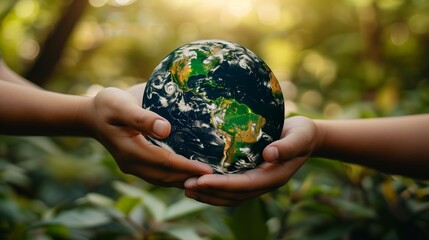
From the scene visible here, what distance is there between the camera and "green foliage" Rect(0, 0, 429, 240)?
1.43m

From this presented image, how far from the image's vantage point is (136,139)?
105 cm

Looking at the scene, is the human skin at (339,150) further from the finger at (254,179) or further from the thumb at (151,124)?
the thumb at (151,124)

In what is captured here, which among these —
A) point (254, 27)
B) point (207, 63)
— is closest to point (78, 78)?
point (254, 27)

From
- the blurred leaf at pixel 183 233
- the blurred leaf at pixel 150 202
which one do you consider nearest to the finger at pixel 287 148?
the blurred leaf at pixel 183 233

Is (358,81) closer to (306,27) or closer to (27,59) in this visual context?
(306,27)

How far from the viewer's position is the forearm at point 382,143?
1.19m

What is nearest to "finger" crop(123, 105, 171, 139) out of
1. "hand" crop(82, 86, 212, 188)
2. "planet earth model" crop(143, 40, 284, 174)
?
"hand" crop(82, 86, 212, 188)

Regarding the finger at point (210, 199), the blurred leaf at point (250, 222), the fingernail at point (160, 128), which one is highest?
the fingernail at point (160, 128)

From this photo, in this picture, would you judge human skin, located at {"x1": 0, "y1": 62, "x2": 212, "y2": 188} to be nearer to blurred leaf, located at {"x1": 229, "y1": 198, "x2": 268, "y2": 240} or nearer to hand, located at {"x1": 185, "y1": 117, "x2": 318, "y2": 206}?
hand, located at {"x1": 185, "y1": 117, "x2": 318, "y2": 206}

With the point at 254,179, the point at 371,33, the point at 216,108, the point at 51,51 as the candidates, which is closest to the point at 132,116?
the point at 216,108

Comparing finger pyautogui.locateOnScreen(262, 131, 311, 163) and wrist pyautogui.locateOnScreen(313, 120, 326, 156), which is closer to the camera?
finger pyautogui.locateOnScreen(262, 131, 311, 163)

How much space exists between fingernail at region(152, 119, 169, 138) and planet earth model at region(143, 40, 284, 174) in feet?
0.36

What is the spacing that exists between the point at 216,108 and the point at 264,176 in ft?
0.62

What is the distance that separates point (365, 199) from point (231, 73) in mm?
802
